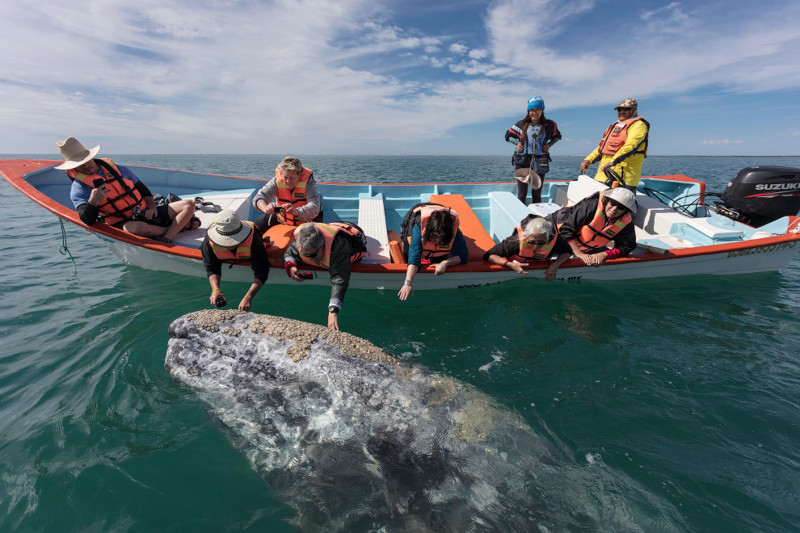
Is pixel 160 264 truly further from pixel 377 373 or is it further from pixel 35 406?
pixel 377 373

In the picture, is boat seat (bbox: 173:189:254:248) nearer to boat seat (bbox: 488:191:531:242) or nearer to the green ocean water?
the green ocean water

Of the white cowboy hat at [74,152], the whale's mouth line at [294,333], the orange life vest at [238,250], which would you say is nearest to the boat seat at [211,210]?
the orange life vest at [238,250]

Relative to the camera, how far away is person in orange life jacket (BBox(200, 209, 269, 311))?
463 centimetres

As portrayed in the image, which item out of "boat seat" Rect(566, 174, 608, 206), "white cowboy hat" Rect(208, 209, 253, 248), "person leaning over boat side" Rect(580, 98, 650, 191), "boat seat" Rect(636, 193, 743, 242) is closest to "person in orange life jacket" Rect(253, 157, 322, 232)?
"white cowboy hat" Rect(208, 209, 253, 248)

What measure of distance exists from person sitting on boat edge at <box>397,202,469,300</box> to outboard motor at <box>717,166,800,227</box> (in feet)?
24.5

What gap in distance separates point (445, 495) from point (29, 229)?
1441 cm

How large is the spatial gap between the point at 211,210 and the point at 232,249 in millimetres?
3473

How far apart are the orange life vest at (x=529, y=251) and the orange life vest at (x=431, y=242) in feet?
3.48

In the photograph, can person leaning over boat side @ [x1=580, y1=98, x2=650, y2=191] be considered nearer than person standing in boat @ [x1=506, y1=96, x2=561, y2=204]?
Yes

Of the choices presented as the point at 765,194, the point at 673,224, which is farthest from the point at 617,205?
the point at 765,194

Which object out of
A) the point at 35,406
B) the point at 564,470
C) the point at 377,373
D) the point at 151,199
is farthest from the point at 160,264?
the point at 564,470

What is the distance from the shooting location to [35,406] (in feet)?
12.4

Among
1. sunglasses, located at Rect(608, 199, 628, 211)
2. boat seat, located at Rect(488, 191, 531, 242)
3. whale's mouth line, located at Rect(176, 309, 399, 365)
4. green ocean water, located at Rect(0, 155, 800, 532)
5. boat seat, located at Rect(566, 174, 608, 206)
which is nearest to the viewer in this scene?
green ocean water, located at Rect(0, 155, 800, 532)

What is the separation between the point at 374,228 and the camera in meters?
7.05
